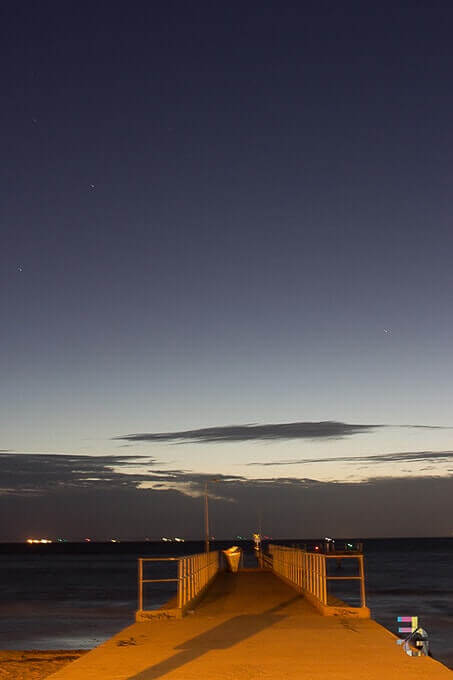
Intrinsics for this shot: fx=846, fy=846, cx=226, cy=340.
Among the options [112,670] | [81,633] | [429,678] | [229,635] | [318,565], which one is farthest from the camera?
[81,633]

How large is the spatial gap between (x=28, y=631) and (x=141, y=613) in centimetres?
1837

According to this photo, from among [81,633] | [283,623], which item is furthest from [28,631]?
[283,623]

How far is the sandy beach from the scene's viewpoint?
1584cm

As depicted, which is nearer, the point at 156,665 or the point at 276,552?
the point at 156,665

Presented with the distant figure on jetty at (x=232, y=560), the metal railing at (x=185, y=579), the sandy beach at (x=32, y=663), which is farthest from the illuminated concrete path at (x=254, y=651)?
the distant figure on jetty at (x=232, y=560)

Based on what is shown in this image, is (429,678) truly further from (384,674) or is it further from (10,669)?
(10,669)

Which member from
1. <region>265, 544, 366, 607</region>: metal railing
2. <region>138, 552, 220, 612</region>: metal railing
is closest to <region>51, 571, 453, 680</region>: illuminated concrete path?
<region>138, 552, 220, 612</region>: metal railing

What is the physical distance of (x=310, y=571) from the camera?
22422mm

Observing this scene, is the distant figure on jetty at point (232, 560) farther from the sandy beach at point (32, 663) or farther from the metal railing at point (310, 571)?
the sandy beach at point (32, 663)

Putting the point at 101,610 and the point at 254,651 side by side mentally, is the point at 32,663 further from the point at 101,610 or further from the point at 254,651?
the point at 101,610

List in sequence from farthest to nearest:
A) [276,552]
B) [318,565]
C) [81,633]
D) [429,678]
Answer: [276,552] < [81,633] < [318,565] < [429,678]

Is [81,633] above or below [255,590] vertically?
below

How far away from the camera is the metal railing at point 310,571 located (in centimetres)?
1774

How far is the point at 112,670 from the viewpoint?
10.8 metres
